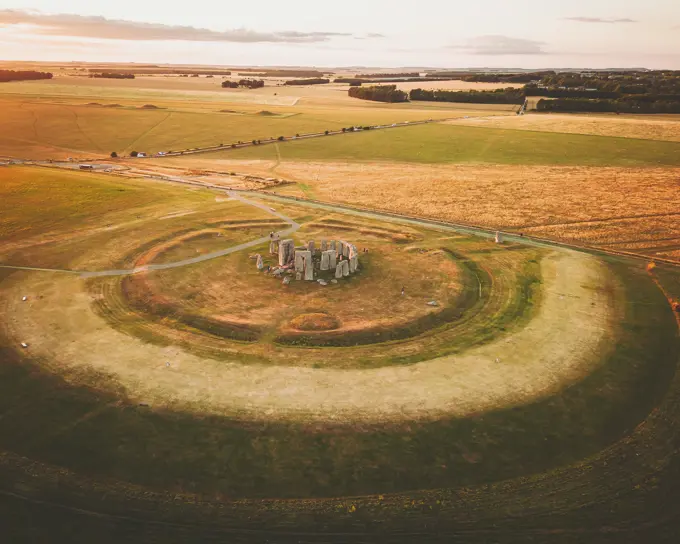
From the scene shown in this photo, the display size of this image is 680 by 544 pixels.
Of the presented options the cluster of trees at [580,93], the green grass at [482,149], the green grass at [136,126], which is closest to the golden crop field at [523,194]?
the green grass at [482,149]

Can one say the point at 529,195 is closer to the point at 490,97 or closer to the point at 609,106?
the point at 609,106

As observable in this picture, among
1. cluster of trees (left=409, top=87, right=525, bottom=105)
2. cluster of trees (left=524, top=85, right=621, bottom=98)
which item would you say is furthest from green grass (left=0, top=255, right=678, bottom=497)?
cluster of trees (left=409, top=87, right=525, bottom=105)

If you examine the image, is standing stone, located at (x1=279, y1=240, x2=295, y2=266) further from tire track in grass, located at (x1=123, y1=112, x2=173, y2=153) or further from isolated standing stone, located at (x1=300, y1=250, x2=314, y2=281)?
tire track in grass, located at (x1=123, y1=112, x2=173, y2=153)

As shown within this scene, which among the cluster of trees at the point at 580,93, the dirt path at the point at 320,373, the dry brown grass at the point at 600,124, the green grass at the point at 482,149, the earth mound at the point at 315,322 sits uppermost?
the cluster of trees at the point at 580,93

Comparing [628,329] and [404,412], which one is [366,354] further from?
[628,329]

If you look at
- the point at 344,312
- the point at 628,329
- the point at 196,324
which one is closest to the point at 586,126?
the point at 628,329

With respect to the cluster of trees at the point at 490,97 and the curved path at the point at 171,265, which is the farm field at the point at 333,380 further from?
the cluster of trees at the point at 490,97
